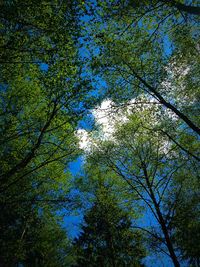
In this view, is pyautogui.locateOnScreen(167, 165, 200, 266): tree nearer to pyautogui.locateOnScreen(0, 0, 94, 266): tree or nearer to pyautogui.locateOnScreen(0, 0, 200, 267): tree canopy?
pyautogui.locateOnScreen(0, 0, 200, 267): tree canopy

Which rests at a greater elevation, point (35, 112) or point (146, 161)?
point (35, 112)

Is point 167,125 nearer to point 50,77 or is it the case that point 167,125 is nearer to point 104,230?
point 50,77

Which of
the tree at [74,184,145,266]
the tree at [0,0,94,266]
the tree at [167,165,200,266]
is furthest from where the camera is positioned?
the tree at [74,184,145,266]

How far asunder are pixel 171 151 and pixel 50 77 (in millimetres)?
9542

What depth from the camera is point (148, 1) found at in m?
10.1

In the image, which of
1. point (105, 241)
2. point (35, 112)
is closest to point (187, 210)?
point (35, 112)

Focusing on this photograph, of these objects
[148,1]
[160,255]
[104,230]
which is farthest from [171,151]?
[104,230]

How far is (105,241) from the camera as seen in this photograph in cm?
2503

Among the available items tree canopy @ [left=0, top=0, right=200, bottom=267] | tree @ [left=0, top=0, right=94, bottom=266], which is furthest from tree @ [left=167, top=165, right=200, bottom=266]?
tree @ [left=0, top=0, right=94, bottom=266]

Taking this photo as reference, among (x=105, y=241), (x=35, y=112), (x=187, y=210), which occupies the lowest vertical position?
(x=187, y=210)

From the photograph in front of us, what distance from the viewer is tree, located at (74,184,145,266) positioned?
20.3 m

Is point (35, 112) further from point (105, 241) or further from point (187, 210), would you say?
point (105, 241)

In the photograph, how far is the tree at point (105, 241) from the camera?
2026cm

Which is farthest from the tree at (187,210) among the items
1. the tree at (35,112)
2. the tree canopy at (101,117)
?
the tree at (35,112)
